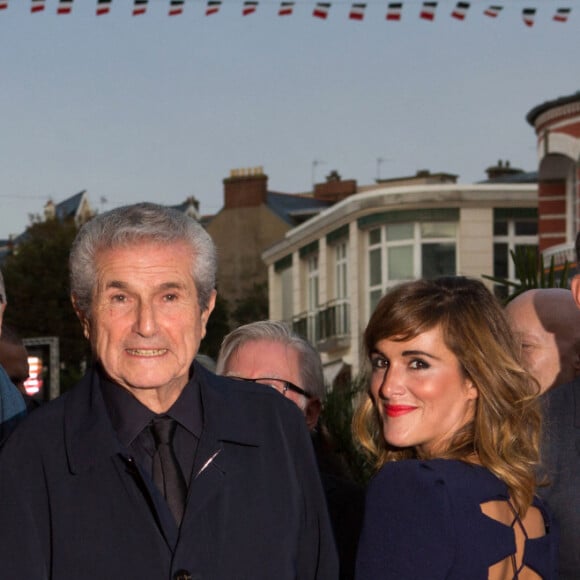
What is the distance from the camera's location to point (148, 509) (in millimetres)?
3104

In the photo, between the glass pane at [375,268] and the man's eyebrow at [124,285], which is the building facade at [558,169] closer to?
the glass pane at [375,268]

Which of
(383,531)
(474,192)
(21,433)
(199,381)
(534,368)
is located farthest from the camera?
(474,192)

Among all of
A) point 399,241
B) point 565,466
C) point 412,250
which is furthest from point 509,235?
point 565,466

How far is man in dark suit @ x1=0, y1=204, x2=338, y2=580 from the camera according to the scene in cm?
307

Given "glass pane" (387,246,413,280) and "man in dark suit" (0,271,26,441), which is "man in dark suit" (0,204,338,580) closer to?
"man in dark suit" (0,271,26,441)

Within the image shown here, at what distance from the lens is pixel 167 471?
10.4 feet

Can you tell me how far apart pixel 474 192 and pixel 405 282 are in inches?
1307

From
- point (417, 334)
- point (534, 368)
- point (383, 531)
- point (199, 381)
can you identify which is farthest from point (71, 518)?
point (534, 368)

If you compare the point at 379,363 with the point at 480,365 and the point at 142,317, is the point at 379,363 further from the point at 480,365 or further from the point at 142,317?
the point at 142,317

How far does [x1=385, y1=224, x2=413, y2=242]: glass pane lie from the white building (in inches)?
1.1

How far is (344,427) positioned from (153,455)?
6.08 meters

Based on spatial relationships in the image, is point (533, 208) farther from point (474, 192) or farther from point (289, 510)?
point (289, 510)

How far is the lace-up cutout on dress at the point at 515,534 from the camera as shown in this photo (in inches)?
118

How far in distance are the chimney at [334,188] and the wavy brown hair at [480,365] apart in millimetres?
55390
